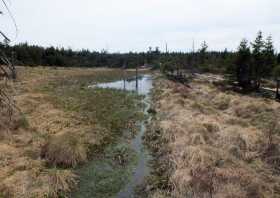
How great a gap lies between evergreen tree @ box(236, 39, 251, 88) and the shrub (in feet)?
87.1

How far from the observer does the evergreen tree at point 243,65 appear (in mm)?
32688

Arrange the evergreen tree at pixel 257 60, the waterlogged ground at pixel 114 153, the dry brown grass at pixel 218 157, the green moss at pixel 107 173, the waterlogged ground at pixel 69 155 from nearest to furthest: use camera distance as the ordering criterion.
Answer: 1. the dry brown grass at pixel 218 157
2. the waterlogged ground at pixel 69 155
3. the green moss at pixel 107 173
4. the waterlogged ground at pixel 114 153
5. the evergreen tree at pixel 257 60

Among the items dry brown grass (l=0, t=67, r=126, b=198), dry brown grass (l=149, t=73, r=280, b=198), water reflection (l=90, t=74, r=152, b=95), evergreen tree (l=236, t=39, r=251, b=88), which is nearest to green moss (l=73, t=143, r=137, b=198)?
dry brown grass (l=0, t=67, r=126, b=198)

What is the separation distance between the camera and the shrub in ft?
35.4

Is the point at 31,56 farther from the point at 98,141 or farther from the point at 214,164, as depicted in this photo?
the point at 214,164

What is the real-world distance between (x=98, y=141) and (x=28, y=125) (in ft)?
13.5

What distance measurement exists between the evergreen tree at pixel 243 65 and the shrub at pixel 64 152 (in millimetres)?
26560

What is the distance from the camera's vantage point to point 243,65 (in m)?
32.9

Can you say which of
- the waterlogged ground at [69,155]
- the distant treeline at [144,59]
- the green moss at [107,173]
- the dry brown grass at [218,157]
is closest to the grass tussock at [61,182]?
the waterlogged ground at [69,155]

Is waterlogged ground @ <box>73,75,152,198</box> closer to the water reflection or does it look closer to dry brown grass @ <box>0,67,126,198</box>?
dry brown grass @ <box>0,67,126,198</box>

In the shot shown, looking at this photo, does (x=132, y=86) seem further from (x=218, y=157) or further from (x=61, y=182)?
(x=61, y=182)

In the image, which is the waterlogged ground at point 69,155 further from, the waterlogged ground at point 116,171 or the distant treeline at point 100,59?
the distant treeline at point 100,59

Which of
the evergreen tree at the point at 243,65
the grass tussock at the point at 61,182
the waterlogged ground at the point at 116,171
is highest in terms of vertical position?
the evergreen tree at the point at 243,65

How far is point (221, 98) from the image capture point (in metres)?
25.6
